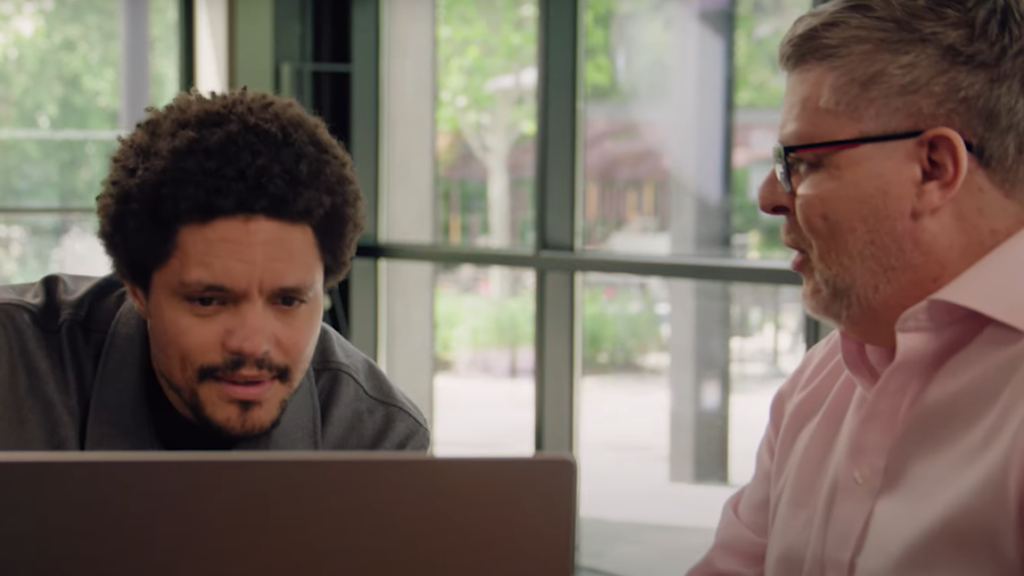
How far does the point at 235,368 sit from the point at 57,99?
13.6 ft

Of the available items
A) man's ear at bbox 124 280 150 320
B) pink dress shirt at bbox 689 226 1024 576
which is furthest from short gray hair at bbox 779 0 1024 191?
man's ear at bbox 124 280 150 320

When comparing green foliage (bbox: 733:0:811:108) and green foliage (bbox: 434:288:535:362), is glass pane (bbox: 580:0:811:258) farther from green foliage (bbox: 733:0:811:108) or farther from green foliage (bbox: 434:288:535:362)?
green foliage (bbox: 434:288:535:362)

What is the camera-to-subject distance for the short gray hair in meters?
1.47

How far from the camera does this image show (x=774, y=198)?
1.66m

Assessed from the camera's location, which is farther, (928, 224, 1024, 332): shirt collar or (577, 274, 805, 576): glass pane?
(577, 274, 805, 576): glass pane

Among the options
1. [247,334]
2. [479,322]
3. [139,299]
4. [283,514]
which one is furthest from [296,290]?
[479,322]

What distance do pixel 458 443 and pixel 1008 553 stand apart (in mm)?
3640

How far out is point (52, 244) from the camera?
5.16 metres

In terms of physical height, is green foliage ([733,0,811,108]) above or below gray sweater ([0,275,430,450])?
above

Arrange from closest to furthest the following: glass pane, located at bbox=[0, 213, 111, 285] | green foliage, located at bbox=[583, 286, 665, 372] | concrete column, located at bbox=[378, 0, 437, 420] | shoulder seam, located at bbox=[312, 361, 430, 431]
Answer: shoulder seam, located at bbox=[312, 361, 430, 431], green foliage, located at bbox=[583, 286, 665, 372], concrete column, located at bbox=[378, 0, 437, 420], glass pane, located at bbox=[0, 213, 111, 285]

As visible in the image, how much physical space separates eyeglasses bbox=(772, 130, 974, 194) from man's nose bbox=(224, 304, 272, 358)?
692 millimetres

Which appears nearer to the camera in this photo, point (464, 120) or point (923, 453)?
point (923, 453)

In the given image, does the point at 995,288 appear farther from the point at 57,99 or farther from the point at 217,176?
the point at 57,99

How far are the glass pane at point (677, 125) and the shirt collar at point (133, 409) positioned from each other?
2.47 m
